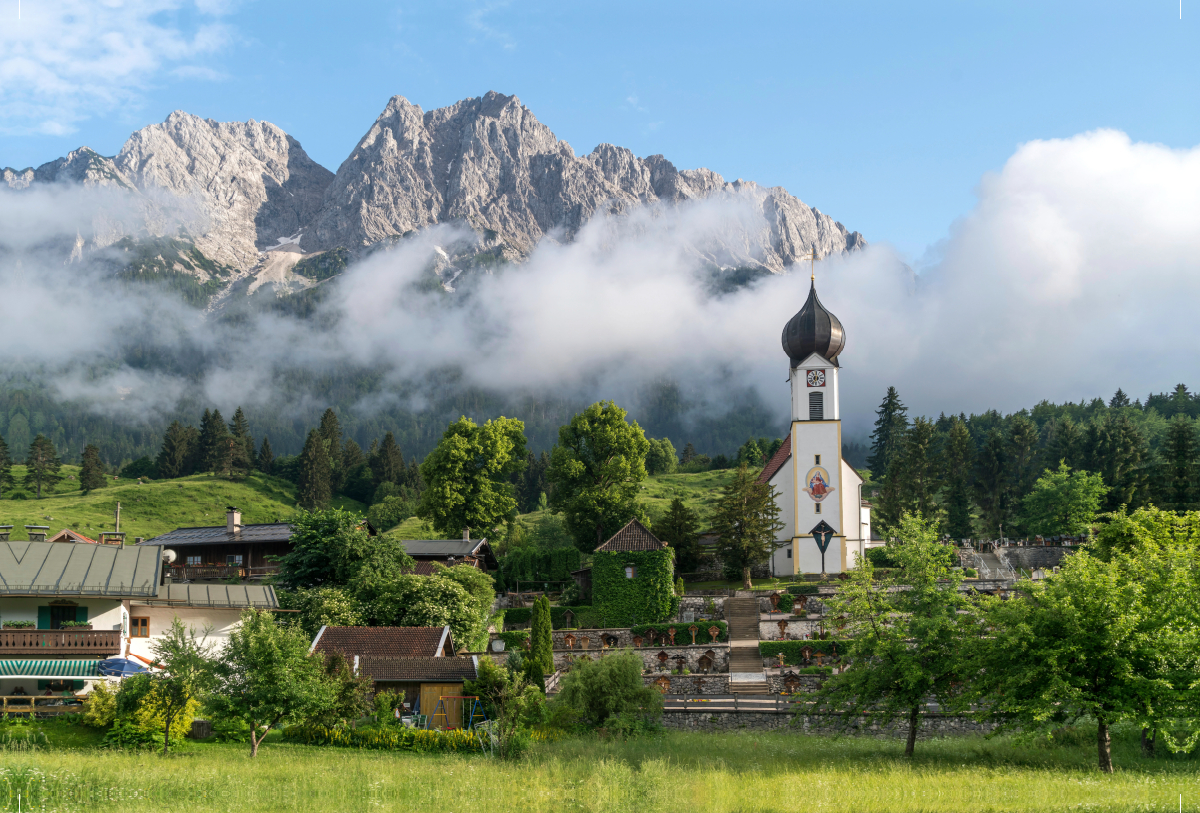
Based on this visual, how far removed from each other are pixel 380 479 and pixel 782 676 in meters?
80.5

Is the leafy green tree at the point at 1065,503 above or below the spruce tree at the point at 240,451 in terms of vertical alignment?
below

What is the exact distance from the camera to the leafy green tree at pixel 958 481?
228 ft

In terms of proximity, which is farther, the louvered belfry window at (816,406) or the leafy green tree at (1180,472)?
the louvered belfry window at (816,406)

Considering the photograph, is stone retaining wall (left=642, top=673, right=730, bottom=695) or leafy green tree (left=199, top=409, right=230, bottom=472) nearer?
stone retaining wall (left=642, top=673, right=730, bottom=695)

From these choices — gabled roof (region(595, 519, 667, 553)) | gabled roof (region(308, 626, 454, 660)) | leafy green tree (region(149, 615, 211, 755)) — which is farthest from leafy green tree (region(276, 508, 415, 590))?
leafy green tree (region(149, 615, 211, 755))

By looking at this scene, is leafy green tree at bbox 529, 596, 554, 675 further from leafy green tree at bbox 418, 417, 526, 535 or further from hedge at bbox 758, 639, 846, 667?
leafy green tree at bbox 418, 417, 526, 535

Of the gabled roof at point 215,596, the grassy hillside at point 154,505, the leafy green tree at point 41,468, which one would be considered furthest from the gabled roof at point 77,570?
the leafy green tree at point 41,468

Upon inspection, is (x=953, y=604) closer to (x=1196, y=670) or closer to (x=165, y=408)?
(x=1196, y=670)

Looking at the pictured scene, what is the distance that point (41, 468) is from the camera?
100562 mm

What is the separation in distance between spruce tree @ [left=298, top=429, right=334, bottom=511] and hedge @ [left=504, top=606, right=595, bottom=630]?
57.4m

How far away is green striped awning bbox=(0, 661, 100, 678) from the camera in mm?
29641

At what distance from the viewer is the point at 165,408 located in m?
199

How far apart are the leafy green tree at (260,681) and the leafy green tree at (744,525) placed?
32.3 meters

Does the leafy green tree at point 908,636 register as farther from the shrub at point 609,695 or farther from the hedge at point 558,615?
the hedge at point 558,615
